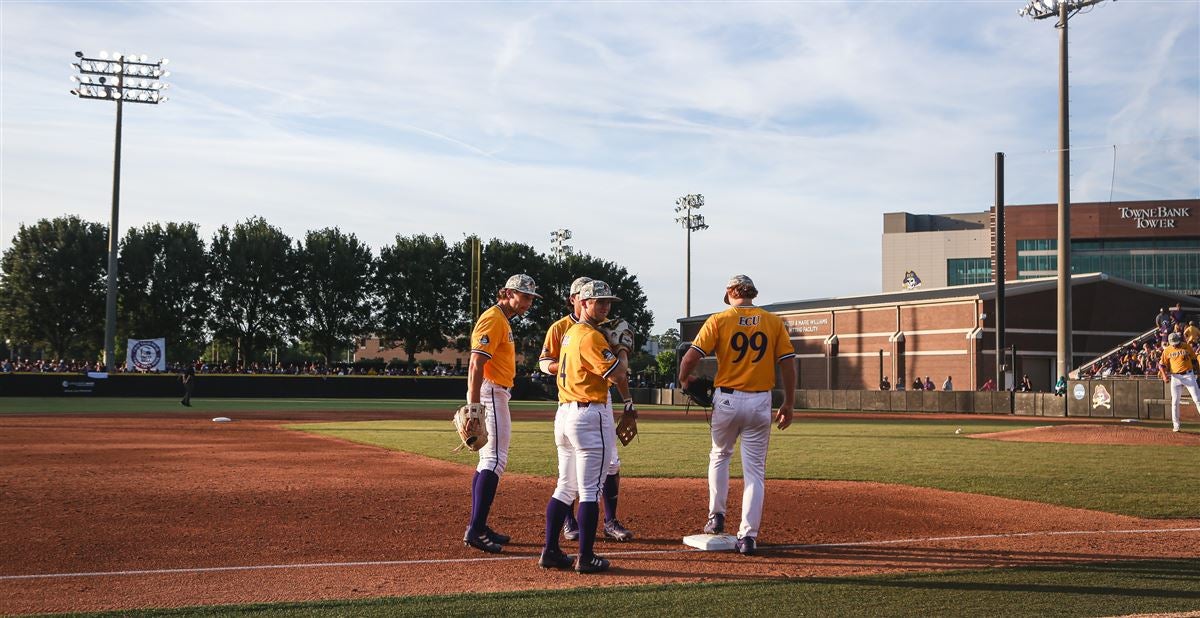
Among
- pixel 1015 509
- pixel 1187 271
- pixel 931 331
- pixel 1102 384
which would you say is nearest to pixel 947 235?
pixel 1187 271

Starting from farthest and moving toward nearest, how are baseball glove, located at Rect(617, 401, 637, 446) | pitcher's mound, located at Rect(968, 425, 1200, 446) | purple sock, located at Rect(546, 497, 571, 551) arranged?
pitcher's mound, located at Rect(968, 425, 1200, 446) → baseball glove, located at Rect(617, 401, 637, 446) → purple sock, located at Rect(546, 497, 571, 551)

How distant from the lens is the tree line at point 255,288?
199 ft

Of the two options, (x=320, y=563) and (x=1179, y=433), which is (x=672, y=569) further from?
(x=1179, y=433)

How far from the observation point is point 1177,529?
8.28m

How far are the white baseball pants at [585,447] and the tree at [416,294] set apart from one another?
62833mm

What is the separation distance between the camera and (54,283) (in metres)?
60.5

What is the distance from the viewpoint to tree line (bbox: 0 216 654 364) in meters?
60.8

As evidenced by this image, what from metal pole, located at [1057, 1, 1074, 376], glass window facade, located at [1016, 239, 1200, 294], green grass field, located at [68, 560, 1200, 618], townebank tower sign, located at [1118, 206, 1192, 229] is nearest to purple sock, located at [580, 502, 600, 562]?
green grass field, located at [68, 560, 1200, 618]

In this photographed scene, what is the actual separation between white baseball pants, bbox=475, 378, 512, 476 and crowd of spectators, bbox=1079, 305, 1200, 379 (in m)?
29.7

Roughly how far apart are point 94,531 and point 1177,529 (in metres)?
9.18

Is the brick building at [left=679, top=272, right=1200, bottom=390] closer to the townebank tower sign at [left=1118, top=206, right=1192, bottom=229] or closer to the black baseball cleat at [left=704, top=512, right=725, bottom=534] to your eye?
the townebank tower sign at [left=1118, top=206, right=1192, bottom=229]

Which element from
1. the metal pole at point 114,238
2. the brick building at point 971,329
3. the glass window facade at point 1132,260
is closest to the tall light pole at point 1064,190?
the brick building at point 971,329

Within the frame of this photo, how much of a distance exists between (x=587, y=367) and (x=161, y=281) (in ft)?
205

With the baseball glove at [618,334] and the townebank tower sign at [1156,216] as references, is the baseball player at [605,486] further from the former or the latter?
the townebank tower sign at [1156,216]
